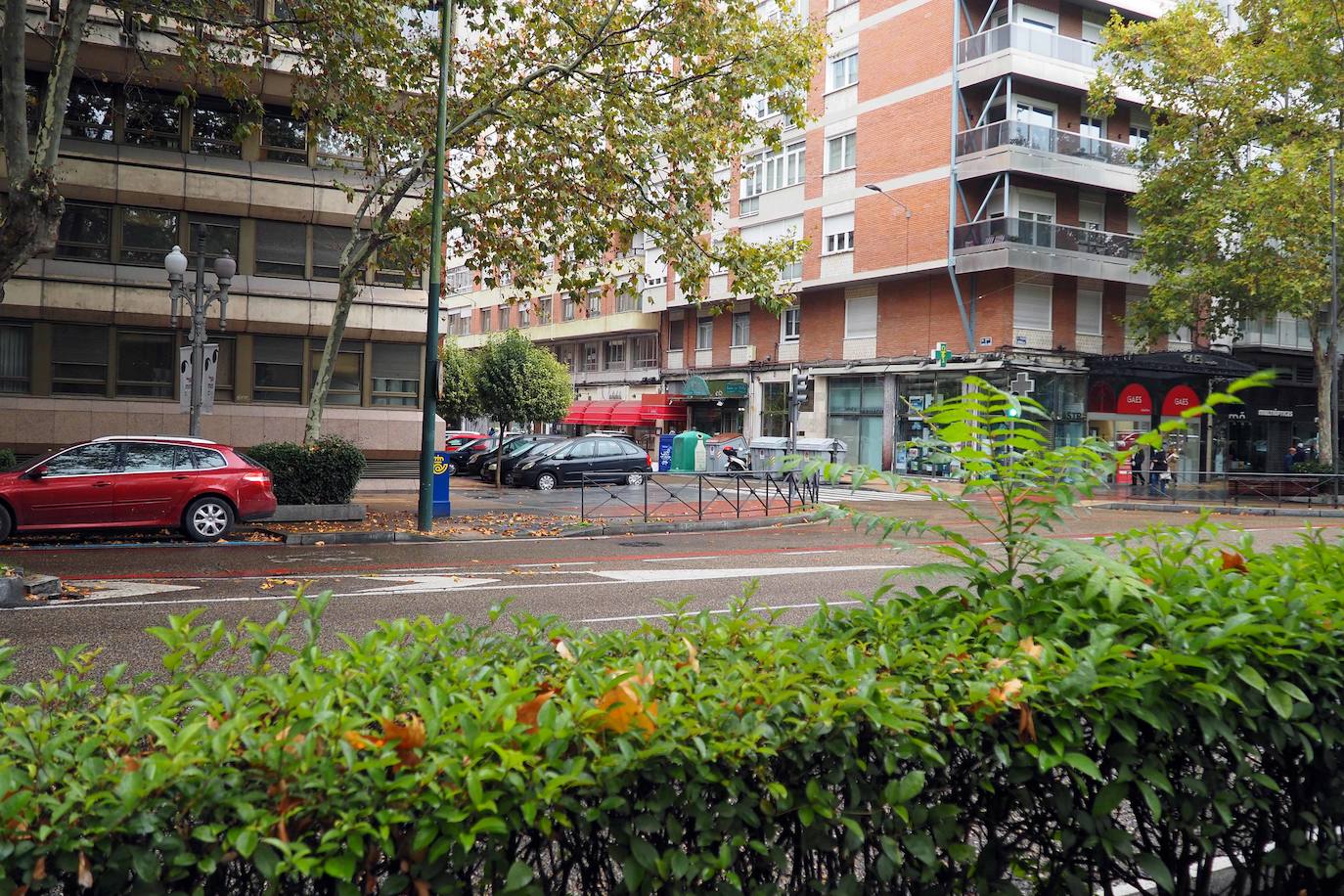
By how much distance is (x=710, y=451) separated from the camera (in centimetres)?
4069

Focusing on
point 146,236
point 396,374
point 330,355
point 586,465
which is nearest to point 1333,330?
point 586,465

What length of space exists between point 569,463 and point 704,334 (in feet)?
65.2

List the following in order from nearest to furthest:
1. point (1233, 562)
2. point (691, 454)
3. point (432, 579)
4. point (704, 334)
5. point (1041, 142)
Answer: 1. point (1233, 562)
2. point (432, 579)
3. point (1041, 142)
4. point (691, 454)
5. point (704, 334)

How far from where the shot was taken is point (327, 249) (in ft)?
83.8

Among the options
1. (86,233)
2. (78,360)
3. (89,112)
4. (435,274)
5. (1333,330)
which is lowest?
(78,360)

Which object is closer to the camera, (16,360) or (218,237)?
(16,360)

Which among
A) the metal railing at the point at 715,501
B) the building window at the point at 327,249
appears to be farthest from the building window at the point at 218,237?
the metal railing at the point at 715,501

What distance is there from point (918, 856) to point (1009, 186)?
114 feet

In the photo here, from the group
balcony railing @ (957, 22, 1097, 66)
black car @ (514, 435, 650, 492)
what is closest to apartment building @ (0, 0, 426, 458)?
black car @ (514, 435, 650, 492)

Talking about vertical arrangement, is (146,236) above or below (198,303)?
above

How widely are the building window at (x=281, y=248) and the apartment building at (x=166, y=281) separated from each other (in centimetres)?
3

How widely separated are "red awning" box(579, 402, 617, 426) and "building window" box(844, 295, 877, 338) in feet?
49.4

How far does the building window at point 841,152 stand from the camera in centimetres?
3903

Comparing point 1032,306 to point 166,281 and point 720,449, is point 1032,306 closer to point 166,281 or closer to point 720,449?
point 720,449
